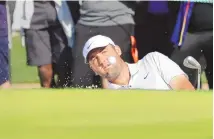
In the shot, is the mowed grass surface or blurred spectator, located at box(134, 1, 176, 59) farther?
blurred spectator, located at box(134, 1, 176, 59)

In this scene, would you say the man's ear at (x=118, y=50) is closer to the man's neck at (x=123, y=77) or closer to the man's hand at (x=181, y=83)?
the man's neck at (x=123, y=77)

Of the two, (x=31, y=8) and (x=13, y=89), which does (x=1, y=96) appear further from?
(x=31, y=8)

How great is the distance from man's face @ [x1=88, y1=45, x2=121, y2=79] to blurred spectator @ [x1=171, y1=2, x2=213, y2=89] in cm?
27

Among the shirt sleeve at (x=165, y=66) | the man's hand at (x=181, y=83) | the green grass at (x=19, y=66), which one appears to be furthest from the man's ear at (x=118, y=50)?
the green grass at (x=19, y=66)

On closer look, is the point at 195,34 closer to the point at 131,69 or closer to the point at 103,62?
the point at 131,69

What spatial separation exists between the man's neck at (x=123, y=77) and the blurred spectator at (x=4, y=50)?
1.45ft

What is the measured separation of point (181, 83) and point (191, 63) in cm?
12

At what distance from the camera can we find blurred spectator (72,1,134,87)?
99.7 inches

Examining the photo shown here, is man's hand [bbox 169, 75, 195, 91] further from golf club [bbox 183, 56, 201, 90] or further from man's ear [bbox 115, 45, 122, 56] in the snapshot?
man's ear [bbox 115, 45, 122, 56]

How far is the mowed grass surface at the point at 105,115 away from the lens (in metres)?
2.08

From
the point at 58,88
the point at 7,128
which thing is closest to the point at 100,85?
the point at 58,88

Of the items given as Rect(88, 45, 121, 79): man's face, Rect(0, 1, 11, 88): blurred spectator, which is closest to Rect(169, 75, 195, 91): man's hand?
Rect(88, 45, 121, 79): man's face

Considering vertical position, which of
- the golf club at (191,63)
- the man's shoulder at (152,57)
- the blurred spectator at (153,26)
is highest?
the blurred spectator at (153,26)

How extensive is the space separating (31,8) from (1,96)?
44 centimetres
